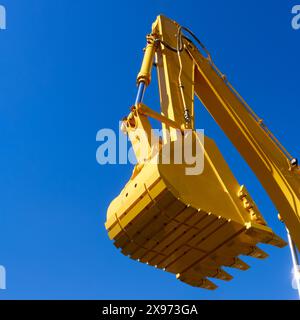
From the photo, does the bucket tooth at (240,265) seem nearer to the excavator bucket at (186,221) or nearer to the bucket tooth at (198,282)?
the excavator bucket at (186,221)

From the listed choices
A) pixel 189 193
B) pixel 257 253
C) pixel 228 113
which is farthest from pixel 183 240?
pixel 228 113

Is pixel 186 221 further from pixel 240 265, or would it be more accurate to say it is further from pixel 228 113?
pixel 228 113

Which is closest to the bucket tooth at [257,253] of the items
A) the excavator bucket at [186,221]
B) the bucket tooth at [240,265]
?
the excavator bucket at [186,221]

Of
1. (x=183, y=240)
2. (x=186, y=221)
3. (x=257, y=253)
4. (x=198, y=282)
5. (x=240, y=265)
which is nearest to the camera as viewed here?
(x=186, y=221)

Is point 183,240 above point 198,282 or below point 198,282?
above

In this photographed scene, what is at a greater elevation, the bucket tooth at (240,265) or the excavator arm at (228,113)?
the excavator arm at (228,113)

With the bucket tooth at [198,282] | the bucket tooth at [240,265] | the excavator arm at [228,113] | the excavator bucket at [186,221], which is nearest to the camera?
the excavator bucket at [186,221]

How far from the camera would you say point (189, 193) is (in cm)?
465

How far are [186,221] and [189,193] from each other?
260mm

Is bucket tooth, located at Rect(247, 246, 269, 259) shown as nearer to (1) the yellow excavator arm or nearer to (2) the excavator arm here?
(1) the yellow excavator arm

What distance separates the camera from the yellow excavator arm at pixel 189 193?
183 inches

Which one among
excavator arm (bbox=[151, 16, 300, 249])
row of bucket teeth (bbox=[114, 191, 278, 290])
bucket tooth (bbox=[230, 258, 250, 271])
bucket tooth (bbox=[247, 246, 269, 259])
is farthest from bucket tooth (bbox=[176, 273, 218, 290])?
excavator arm (bbox=[151, 16, 300, 249])

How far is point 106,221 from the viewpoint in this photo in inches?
202

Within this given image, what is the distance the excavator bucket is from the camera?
4.57 metres
